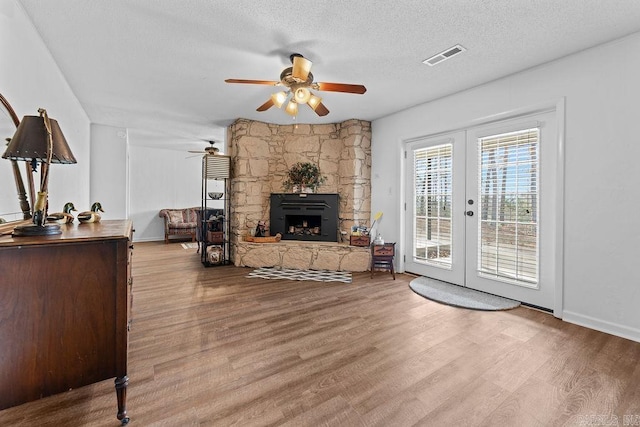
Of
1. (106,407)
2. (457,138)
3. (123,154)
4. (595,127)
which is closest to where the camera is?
(106,407)

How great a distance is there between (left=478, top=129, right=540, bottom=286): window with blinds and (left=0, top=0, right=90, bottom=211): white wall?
169 inches

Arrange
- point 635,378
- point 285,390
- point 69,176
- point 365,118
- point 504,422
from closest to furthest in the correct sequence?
point 504,422 < point 285,390 < point 635,378 < point 69,176 < point 365,118

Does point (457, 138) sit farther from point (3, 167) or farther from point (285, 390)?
point (3, 167)

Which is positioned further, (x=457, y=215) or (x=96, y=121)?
(x=96, y=121)

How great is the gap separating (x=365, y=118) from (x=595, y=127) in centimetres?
292

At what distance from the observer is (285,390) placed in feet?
5.59

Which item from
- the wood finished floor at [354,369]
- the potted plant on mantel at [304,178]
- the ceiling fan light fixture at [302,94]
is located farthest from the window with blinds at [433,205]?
the ceiling fan light fixture at [302,94]

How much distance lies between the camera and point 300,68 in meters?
2.44

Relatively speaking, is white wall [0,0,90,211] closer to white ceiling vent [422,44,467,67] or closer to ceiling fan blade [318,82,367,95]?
ceiling fan blade [318,82,367,95]

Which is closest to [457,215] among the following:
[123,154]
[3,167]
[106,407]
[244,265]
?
[244,265]

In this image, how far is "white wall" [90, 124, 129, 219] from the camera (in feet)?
17.2

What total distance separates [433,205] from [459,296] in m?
1.30

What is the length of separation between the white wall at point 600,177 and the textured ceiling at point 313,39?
23cm

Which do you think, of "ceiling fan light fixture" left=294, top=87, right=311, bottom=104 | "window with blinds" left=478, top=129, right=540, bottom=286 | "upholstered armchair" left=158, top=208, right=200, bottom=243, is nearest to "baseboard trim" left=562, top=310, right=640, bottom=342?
"window with blinds" left=478, top=129, right=540, bottom=286
